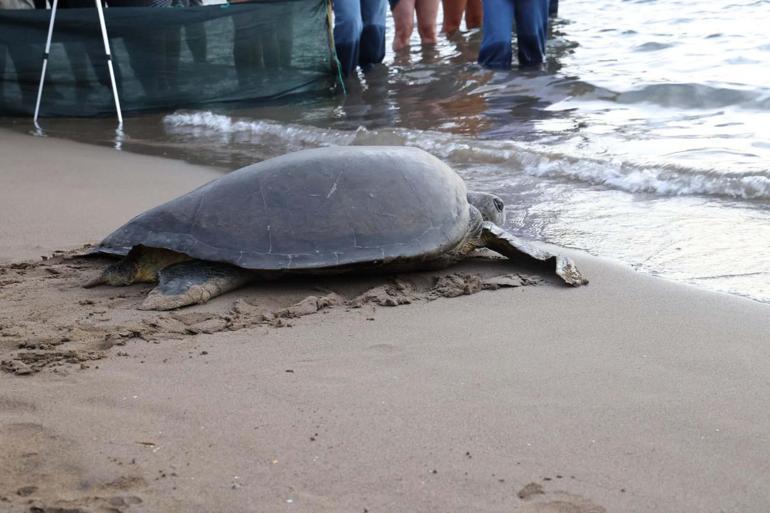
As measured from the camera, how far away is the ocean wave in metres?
5.26

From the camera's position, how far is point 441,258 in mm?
3936

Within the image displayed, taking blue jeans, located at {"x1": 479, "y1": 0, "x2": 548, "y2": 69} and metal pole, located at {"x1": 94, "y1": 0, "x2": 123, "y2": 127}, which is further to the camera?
blue jeans, located at {"x1": 479, "y1": 0, "x2": 548, "y2": 69}

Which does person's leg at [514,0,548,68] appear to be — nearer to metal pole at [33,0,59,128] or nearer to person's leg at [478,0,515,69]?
person's leg at [478,0,515,69]

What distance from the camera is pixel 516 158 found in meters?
6.25

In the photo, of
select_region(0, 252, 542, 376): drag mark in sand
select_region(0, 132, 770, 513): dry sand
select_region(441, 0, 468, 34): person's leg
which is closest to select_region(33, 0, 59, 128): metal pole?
select_region(0, 252, 542, 376): drag mark in sand

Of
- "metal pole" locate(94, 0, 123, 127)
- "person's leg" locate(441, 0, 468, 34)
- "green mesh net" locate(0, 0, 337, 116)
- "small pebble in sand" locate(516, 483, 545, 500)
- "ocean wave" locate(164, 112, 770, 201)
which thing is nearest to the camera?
"small pebble in sand" locate(516, 483, 545, 500)

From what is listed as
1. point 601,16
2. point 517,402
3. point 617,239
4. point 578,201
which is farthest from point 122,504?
point 601,16

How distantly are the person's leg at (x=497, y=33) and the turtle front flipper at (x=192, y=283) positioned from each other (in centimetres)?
699

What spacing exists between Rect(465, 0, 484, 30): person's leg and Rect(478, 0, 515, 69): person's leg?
386 cm

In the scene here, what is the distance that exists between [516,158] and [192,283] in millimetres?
3259

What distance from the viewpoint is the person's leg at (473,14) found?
45.7 ft

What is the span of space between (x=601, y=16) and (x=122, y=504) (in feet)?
42.4

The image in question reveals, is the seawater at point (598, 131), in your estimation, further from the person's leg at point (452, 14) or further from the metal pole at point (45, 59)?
the person's leg at point (452, 14)

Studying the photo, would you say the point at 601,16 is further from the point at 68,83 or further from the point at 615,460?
the point at 615,460
